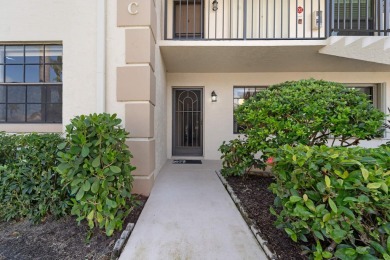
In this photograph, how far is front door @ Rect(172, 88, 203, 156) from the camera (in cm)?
635

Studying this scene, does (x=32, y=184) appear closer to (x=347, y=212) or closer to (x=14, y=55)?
(x=14, y=55)

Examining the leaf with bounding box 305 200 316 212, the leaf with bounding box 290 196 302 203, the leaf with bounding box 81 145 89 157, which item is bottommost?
the leaf with bounding box 305 200 316 212

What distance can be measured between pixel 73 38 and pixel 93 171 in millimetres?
2498

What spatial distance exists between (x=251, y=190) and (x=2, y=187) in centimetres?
343

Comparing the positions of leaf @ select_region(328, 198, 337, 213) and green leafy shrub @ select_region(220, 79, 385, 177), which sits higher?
green leafy shrub @ select_region(220, 79, 385, 177)

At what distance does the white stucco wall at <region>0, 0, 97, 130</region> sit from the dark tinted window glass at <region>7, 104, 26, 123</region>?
1266mm

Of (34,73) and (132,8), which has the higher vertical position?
(132,8)

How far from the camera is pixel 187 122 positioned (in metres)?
6.38

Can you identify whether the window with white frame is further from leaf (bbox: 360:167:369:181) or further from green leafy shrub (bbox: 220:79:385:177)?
leaf (bbox: 360:167:369:181)

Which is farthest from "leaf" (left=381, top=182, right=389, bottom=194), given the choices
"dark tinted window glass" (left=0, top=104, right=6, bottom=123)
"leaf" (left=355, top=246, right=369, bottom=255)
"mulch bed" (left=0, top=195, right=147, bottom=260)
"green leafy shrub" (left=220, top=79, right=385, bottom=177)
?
"dark tinted window glass" (left=0, top=104, right=6, bottom=123)

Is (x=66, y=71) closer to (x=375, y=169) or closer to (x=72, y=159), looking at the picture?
(x=72, y=159)

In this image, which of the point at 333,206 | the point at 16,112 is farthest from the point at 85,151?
the point at 16,112

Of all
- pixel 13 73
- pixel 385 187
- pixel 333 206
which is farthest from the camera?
pixel 13 73

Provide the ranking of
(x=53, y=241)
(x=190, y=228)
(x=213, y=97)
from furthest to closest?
1. (x=213, y=97)
2. (x=190, y=228)
3. (x=53, y=241)
